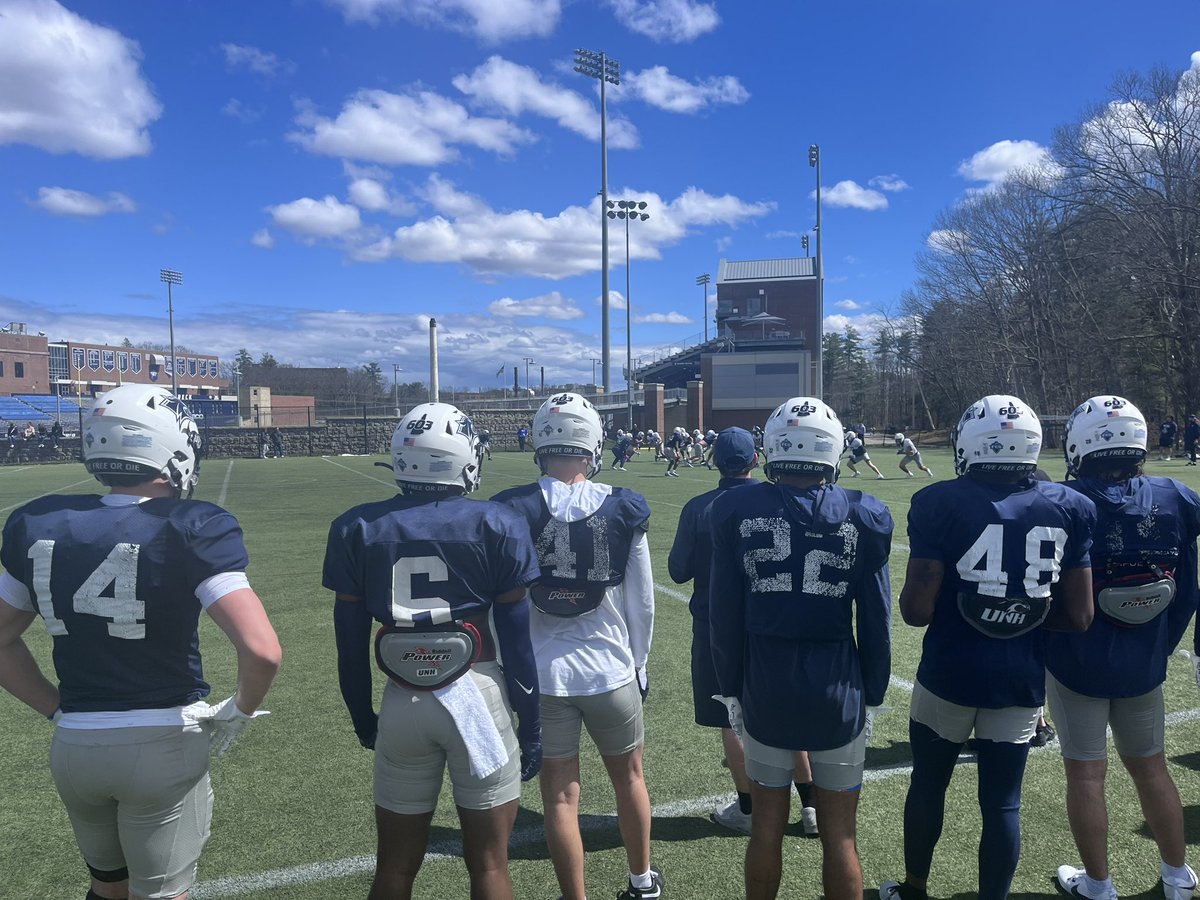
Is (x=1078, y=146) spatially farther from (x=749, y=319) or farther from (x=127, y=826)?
(x=127, y=826)

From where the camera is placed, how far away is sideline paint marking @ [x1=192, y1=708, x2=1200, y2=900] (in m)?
3.47

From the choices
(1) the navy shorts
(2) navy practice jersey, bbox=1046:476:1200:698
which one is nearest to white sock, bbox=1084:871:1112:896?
(2) navy practice jersey, bbox=1046:476:1200:698

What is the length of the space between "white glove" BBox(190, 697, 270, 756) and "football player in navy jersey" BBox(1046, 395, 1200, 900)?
10.1 ft

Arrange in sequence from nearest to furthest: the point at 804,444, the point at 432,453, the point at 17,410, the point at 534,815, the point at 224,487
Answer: the point at 432,453
the point at 804,444
the point at 534,815
the point at 224,487
the point at 17,410

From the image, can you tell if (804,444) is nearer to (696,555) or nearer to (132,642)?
(696,555)

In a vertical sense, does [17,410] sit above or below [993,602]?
above

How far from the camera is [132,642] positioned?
2314 millimetres

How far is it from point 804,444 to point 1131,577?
1539 millimetres

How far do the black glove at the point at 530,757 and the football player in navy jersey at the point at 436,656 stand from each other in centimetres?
10

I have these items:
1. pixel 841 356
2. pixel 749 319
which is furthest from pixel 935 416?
pixel 841 356

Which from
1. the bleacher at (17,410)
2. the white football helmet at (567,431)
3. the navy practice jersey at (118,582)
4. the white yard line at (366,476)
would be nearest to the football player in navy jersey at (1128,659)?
the white football helmet at (567,431)

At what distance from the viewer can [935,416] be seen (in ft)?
241

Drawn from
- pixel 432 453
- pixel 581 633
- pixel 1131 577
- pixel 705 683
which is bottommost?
pixel 705 683

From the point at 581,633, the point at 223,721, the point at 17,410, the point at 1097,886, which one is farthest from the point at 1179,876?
the point at 17,410
